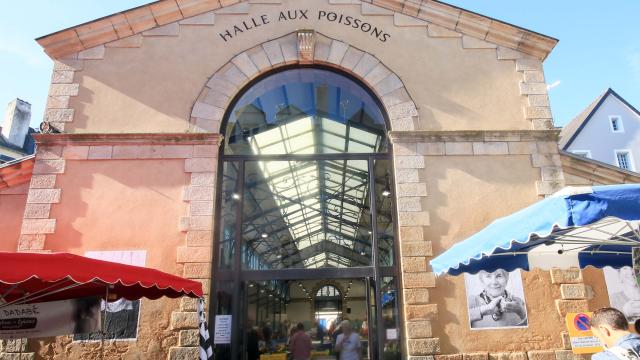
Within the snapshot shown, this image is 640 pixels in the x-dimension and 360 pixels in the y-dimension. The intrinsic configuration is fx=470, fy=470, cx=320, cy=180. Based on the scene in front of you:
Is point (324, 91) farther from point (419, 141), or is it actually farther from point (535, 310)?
point (535, 310)

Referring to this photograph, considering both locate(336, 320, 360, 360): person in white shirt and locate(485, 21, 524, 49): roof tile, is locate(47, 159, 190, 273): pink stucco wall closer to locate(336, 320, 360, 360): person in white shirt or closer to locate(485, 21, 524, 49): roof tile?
locate(336, 320, 360, 360): person in white shirt

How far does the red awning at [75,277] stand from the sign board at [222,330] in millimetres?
1758

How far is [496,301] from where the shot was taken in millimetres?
7316

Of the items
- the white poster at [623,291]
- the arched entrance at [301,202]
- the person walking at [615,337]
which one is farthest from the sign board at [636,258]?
the arched entrance at [301,202]

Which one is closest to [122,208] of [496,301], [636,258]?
[496,301]

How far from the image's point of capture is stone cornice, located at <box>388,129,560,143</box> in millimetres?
8180

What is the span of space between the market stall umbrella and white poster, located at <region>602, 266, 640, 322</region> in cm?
212

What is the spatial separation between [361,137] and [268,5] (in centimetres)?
312

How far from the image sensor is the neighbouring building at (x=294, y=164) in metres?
7.32

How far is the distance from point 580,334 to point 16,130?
31.9 metres

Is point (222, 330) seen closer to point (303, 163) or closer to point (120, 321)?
point (120, 321)

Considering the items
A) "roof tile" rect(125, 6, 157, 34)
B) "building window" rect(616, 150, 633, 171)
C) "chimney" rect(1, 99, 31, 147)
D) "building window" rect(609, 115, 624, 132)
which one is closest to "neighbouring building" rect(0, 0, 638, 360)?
"roof tile" rect(125, 6, 157, 34)

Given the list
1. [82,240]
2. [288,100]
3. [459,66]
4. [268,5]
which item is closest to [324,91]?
[288,100]

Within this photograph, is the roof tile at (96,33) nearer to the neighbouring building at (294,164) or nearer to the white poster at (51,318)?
the neighbouring building at (294,164)
